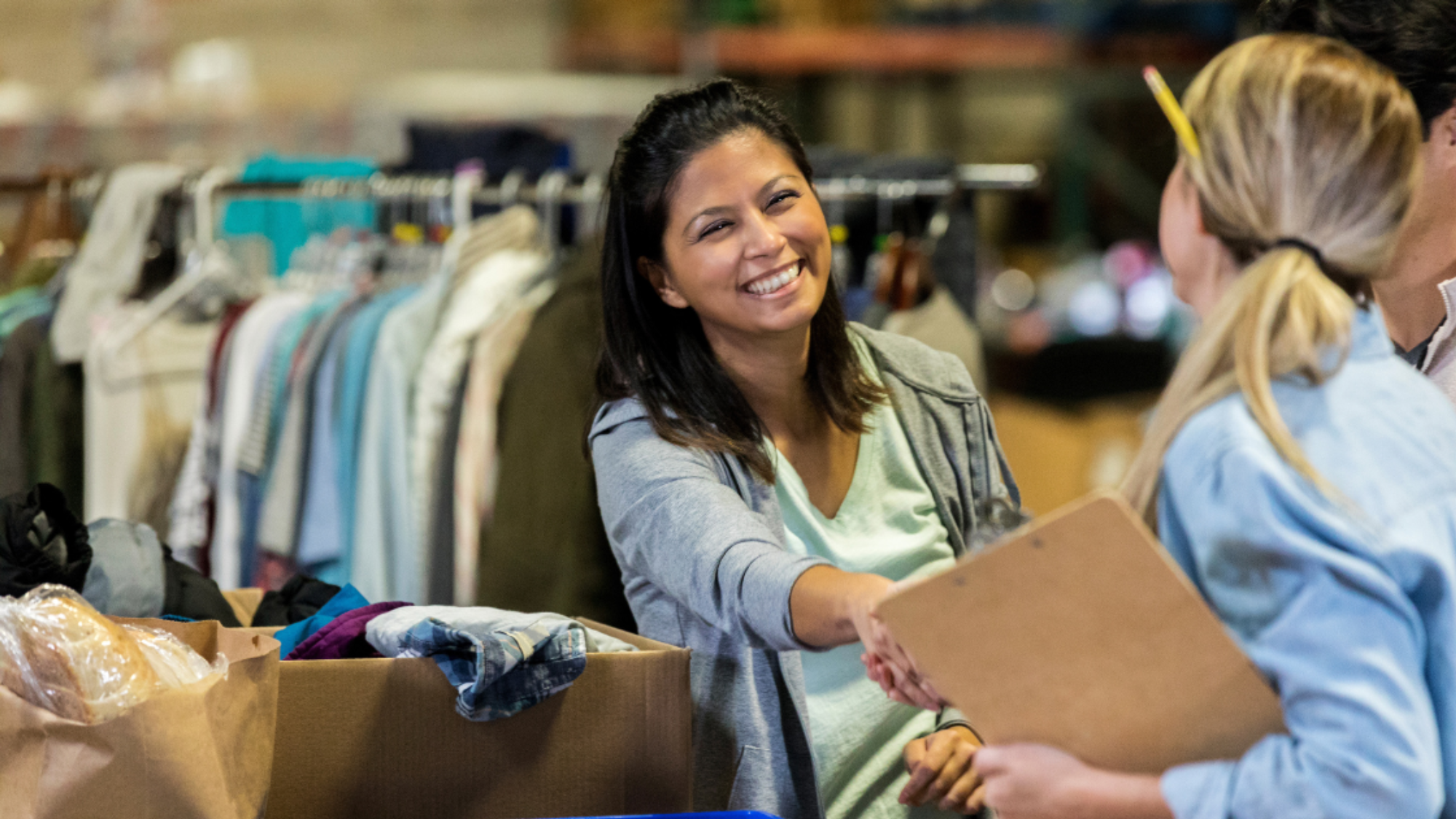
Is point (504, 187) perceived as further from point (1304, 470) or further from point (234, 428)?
point (1304, 470)

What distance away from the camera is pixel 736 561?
4.31ft

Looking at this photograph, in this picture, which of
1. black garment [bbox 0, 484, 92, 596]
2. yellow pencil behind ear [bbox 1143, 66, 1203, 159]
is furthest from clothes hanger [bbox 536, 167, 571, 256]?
yellow pencil behind ear [bbox 1143, 66, 1203, 159]

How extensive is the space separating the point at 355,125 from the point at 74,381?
217 centimetres

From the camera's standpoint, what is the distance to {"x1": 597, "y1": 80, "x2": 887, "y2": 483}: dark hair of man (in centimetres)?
156

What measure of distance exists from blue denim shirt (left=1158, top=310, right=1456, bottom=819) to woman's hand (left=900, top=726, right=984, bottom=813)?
1.56ft

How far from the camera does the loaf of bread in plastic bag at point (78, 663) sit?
111cm

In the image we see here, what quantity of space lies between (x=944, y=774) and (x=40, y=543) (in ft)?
3.08

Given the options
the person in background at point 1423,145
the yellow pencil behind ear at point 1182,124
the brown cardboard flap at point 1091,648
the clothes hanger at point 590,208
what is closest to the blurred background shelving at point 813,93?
the clothes hanger at point 590,208

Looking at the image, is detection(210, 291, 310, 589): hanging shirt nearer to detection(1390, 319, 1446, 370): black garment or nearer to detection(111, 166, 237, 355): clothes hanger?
detection(111, 166, 237, 355): clothes hanger

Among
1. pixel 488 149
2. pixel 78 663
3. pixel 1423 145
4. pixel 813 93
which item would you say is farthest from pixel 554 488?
pixel 813 93

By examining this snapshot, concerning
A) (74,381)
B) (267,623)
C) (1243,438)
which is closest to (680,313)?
(267,623)

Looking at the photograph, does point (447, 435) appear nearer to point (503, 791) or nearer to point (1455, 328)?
point (503, 791)

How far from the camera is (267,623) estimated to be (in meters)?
1.59

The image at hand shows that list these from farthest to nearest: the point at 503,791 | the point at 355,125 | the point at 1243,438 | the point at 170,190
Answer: the point at 355,125 → the point at 170,190 → the point at 503,791 → the point at 1243,438
